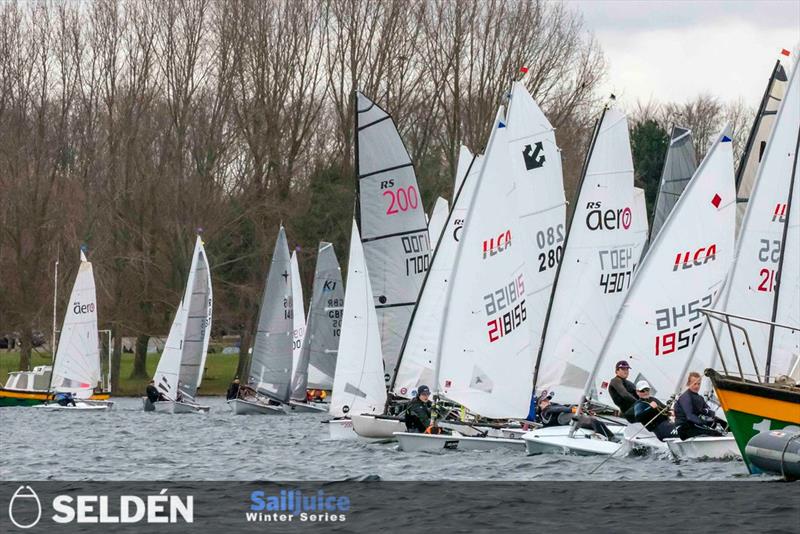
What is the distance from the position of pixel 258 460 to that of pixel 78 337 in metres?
26.0

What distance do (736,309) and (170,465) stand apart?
8243mm

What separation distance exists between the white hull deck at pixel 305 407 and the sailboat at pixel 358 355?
17984 mm

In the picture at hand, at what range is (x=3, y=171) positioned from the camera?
55781mm

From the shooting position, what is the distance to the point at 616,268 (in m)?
27.2

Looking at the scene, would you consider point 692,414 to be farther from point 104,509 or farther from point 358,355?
point 104,509

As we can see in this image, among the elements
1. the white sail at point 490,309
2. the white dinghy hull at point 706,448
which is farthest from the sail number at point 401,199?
the white dinghy hull at point 706,448

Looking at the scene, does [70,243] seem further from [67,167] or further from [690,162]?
[690,162]

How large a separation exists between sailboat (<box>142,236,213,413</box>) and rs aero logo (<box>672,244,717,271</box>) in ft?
81.7

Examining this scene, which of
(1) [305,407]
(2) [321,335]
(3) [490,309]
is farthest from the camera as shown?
(2) [321,335]

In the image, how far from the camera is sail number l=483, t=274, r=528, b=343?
955 inches

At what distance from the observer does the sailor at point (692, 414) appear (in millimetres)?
22078

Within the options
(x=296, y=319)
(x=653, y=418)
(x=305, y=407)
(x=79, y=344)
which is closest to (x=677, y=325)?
(x=653, y=418)

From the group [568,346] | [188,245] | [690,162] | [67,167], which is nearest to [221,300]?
[188,245]

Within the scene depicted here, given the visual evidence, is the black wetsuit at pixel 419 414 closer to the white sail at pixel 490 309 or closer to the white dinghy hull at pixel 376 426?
the white sail at pixel 490 309
